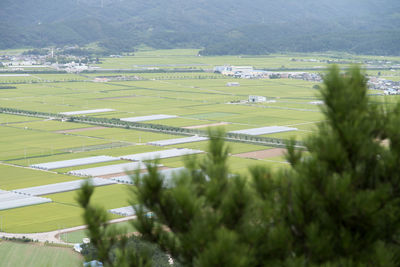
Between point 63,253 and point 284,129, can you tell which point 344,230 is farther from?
point 284,129

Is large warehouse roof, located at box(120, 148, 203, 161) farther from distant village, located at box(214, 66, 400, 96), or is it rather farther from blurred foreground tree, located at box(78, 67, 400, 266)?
distant village, located at box(214, 66, 400, 96)

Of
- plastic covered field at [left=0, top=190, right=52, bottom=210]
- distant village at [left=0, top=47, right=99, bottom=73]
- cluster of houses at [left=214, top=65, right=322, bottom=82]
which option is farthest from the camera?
distant village at [left=0, top=47, right=99, bottom=73]

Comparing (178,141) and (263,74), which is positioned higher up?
(263,74)

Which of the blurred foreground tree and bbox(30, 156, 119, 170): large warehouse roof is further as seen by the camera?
bbox(30, 156, 119, 170): large warehouse roof

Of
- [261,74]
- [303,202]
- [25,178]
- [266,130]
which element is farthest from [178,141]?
[261,74]

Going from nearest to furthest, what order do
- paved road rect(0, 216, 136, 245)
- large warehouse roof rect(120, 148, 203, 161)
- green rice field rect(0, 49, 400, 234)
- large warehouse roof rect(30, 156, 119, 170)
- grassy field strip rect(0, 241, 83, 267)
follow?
grassy field strip rect(0, 241, 83, 267) < paved road rect(0, 216, 136, 245) < green rice field rect(0, 49, 400, 234) < large warehouse roof rect(30, 156, 119, 170) < large warehouse roof rect(120, 148, 203, 161)

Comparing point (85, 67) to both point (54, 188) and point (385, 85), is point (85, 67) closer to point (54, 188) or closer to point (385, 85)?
point (385, 85)

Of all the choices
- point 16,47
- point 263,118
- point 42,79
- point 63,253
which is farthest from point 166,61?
point 63,253

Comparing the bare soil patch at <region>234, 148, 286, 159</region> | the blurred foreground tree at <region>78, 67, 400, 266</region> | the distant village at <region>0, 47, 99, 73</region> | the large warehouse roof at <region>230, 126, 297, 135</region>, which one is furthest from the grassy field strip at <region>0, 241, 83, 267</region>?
the distant village at <region>0, 47, 99, 73</region>

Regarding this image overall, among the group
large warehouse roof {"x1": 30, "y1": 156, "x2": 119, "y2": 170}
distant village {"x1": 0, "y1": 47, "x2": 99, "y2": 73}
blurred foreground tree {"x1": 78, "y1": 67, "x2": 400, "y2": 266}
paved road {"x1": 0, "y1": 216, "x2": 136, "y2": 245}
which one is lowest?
paved road {"x1": 0, "y1": 216, "x2": 136, "y2": 245}
